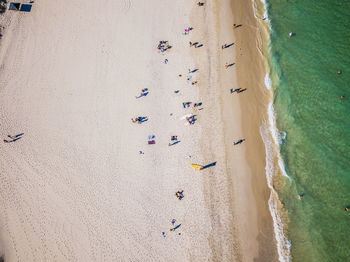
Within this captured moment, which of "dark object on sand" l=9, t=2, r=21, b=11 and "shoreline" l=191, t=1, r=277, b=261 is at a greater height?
"dark object on sand" l=9, t=2, r=21, b=11

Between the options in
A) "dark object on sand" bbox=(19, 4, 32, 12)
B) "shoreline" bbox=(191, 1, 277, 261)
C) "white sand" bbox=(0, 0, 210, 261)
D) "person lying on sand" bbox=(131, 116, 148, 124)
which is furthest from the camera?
"dark object on sand" bbox=(19, 4, 32, 12)

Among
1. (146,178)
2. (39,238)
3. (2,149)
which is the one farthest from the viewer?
(2,149)

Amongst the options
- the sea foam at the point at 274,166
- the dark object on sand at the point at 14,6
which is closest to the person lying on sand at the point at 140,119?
the sea foam at the point at 274,166

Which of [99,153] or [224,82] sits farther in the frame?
[224,82]

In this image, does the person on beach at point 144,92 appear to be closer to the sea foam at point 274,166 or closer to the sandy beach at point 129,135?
the sandy beach at point 129,135

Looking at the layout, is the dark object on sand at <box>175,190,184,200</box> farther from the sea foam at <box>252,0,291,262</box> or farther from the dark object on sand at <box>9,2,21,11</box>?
the dark object on sand at <box>9,2,21,11</box>

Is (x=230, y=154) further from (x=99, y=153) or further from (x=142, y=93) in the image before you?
(x=99, y=153)

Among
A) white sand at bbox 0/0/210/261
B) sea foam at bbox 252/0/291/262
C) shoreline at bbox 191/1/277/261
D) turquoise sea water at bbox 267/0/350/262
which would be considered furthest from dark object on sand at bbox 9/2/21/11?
sea foam at bbox 252/0/291/262

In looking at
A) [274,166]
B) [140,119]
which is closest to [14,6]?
[140,119]

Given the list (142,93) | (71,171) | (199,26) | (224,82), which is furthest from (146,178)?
(199,26)
